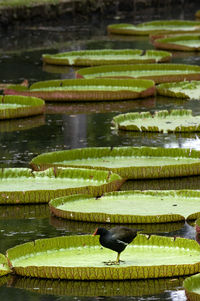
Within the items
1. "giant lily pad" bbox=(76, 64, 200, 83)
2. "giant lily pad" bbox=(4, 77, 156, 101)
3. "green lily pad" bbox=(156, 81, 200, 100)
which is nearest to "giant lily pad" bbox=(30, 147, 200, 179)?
"giant lily pad" bbox=(4, 77, 156, 101)

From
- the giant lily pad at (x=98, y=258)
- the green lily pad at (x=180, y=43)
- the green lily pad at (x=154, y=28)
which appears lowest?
the green lily pad at (x=154, y=28)

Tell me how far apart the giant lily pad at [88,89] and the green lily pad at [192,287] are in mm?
6975

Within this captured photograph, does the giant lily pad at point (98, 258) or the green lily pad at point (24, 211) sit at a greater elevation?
the giant lily pad at point (98, 258)

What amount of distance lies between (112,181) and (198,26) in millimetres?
14147

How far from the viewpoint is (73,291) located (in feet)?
17.6

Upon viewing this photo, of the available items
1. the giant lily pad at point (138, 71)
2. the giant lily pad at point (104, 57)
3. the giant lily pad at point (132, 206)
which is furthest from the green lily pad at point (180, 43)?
the giant lily pad at point (132, 206)

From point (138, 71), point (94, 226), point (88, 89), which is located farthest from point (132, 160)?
point (138, 71)

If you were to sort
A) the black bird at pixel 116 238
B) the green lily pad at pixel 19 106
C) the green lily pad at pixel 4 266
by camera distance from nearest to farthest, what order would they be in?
1. the black bird at pixel 116 238
2. the green lily pad at pixel 4 266
3. the green lily pad at pixel 19 106

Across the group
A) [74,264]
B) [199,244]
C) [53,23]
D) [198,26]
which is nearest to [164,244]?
[199,244]

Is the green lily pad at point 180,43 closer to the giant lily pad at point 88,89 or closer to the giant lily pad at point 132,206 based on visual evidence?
the giant lily pad at point 88,89

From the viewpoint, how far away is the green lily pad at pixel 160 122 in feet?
32.5

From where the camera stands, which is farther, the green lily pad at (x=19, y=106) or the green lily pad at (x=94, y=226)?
the green lily pad at (x=19, y=106)

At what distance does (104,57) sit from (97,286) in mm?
10851

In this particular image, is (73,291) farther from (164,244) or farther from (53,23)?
(53,23)
